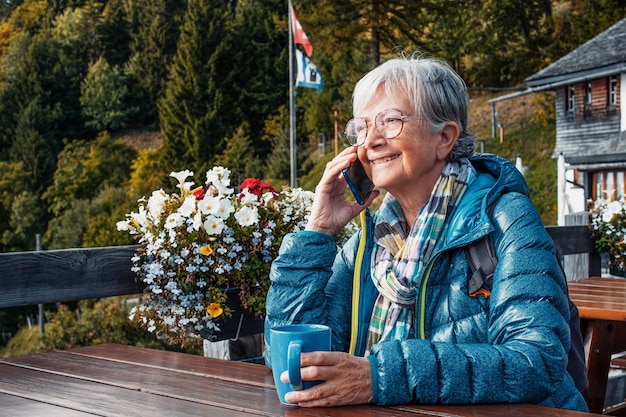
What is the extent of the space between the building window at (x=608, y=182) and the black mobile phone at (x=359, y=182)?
71.5 ft

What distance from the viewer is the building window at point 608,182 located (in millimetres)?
22766

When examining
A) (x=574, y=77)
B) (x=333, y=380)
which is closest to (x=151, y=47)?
(x=574, y=77)

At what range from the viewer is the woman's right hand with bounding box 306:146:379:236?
193cm

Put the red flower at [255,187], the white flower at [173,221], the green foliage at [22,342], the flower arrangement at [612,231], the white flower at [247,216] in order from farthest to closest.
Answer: the green foliage at [22,342], the flower arrangement at [612,231], the red flower at [255,187], the white flower at [247,216], the white flower at [173,221]

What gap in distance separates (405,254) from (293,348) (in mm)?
473

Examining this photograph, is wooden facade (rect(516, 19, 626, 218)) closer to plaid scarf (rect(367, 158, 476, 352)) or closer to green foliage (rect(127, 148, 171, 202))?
plaid scarf (rect(367, 158, 476, 352))

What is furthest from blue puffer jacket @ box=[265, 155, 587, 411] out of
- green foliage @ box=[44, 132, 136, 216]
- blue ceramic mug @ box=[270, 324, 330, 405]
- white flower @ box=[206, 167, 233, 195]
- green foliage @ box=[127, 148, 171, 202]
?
green foliage @ box=[44, 132, 136, 216]

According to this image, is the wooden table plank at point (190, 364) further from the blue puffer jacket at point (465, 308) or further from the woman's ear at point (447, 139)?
the woman's ear at point (447, 139)

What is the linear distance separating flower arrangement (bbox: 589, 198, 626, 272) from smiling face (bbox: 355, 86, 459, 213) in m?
3.30

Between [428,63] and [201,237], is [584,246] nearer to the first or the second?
[201,237]

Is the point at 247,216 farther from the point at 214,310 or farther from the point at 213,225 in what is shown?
the point at 214,310

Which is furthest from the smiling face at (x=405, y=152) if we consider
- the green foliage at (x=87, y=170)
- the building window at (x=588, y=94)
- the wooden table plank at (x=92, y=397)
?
the green foliage at (x=87, y=170)

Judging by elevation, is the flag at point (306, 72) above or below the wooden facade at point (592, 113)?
above

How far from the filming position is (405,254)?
1831mm
